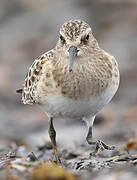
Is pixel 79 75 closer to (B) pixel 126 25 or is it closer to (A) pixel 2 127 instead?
(A) pixel 2 127

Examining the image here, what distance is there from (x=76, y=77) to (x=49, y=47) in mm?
10195

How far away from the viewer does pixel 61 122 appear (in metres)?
12.5

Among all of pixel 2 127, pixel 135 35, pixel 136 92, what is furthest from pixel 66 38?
pixel 135 35

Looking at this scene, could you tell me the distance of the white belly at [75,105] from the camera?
23.7 ft

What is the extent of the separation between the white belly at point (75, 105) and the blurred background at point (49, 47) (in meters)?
3.34

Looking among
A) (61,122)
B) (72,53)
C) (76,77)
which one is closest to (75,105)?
(76,77)

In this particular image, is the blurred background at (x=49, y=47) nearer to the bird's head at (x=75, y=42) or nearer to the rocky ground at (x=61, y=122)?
the rocky ground at (x=61, y=122)

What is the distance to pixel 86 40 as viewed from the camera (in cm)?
728

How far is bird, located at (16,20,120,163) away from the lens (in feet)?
23.6

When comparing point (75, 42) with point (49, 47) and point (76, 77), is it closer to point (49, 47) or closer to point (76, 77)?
point (76, 77)

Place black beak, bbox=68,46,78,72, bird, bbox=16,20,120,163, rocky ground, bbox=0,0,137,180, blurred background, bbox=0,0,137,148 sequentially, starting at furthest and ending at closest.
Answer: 1. blurred background, bbox=0,0,137,148
2. bird, bbox=16,20,120,163
3. black beak, bbox=68,46,78,72
4. rocky ground, bbox=0,0,137,180

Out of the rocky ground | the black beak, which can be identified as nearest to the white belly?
the black beak

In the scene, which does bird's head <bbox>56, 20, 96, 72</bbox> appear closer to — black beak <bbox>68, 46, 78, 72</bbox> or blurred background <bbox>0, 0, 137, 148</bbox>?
black beak <bbox>68, 46, 78, 72</bbox>

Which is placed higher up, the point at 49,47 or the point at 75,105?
the point at 49,47
